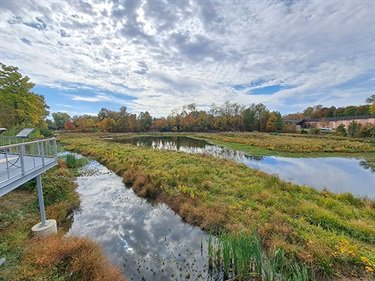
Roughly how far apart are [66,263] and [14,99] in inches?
1050

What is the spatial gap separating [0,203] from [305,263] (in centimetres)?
1477

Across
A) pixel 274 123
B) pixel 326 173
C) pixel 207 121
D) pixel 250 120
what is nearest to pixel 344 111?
pixel 274 123

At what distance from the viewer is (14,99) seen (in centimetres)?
2480

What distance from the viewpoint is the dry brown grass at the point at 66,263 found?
5984 mm

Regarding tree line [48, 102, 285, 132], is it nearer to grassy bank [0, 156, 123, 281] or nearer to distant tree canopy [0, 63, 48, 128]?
distant tree canopy [0, 63, 48, 128]

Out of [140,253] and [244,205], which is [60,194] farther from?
[244,205]

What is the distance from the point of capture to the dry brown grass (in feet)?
19.6

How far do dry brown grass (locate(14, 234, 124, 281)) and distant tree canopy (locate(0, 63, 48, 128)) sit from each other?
24.4 m

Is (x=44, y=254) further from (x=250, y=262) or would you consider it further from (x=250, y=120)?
(x=250, y=120)

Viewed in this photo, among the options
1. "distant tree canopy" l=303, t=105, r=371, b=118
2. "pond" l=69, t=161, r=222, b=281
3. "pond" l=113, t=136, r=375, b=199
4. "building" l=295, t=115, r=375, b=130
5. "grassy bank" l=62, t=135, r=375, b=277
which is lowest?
"pond" l=69, t=161, r=222, b=281

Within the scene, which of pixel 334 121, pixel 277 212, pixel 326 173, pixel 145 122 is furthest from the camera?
pixel 145 122

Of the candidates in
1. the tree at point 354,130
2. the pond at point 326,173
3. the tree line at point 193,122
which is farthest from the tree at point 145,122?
the tree at point 354,130

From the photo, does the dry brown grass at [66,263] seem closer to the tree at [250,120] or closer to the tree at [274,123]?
the tree at [274,123]

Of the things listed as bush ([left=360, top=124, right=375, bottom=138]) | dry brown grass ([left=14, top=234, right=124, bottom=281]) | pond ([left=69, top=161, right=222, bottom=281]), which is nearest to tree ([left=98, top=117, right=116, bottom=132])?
pond ([left=69, top=161, right=222, bottom=281])
